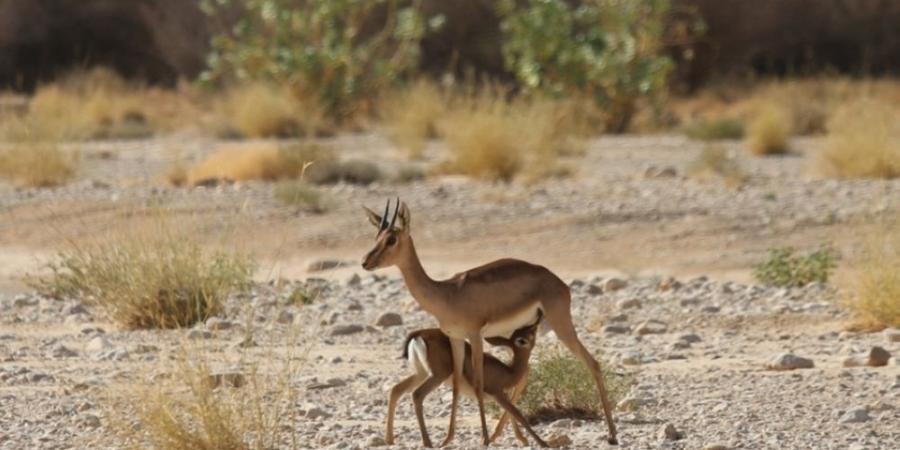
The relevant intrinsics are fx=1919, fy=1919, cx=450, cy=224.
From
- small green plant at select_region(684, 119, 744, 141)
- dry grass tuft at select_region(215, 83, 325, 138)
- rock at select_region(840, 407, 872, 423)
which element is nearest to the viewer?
rock at select_region(840, 407, 872, 423)

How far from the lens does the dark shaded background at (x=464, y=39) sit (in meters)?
37.7

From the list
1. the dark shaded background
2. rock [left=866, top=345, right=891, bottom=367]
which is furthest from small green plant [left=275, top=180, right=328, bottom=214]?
the dark shaded background

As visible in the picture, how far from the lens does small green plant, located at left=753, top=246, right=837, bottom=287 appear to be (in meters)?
13.6

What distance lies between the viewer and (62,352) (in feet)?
36.4

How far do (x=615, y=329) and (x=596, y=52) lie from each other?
721 inches

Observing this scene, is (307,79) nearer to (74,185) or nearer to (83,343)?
(74,185)

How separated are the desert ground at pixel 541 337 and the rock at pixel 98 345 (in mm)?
24

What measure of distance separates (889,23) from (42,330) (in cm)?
2925

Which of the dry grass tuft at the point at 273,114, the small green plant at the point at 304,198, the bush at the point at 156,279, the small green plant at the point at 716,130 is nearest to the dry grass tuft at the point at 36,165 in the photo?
the small green plant at the point at 304,198

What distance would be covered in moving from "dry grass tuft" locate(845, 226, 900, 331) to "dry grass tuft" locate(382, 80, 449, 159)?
14946mm

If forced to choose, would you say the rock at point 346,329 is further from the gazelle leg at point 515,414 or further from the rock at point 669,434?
the gazelle leg at point 515,414

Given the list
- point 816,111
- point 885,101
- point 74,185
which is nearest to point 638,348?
point 74,185

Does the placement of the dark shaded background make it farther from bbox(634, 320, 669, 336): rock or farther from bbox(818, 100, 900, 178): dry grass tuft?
bbox(634, 320, 669, 336): rock

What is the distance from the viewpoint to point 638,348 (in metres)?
11.3
